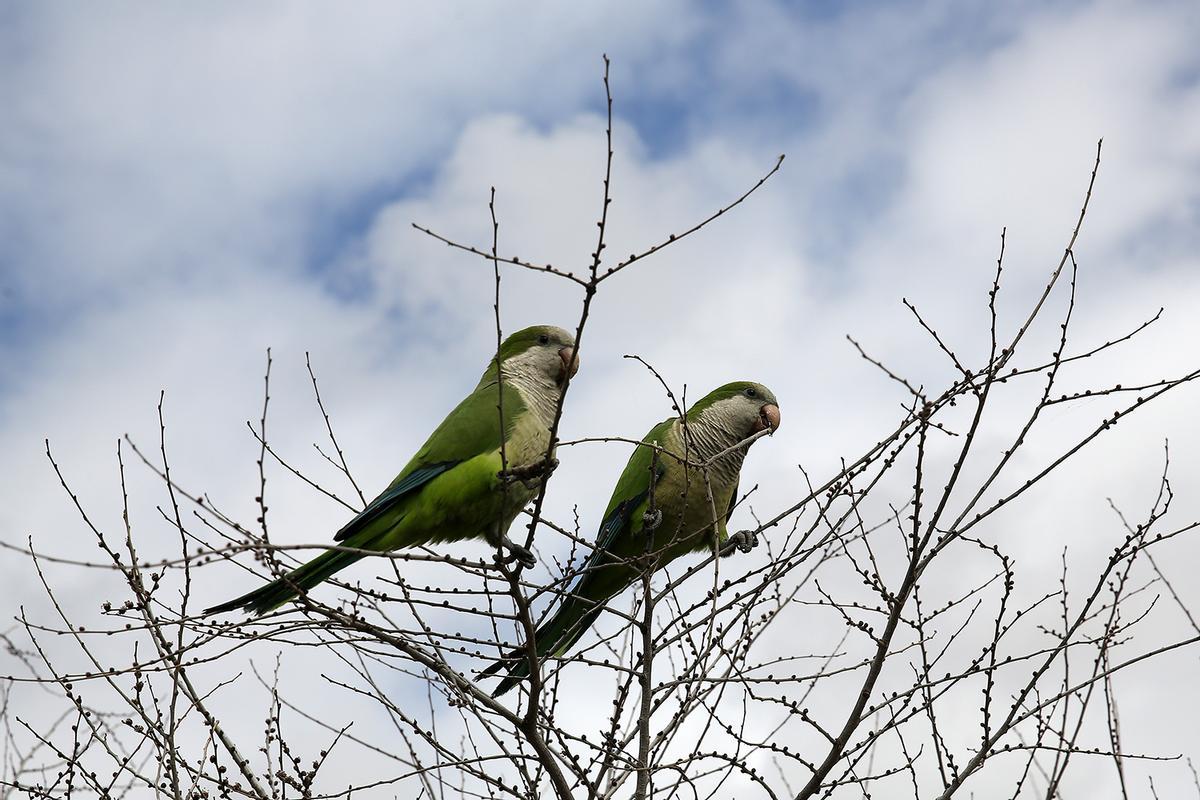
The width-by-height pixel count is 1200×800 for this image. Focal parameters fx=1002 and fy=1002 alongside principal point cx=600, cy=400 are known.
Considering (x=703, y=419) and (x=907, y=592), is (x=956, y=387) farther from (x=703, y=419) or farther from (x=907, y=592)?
(x=703, y=419)

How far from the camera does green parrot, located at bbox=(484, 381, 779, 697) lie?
5547mm

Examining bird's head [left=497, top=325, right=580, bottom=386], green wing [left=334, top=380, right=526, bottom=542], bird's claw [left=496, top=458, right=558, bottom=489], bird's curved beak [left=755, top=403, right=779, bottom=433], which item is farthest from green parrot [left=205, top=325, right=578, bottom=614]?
bird's curved beak [left=755, top=403, right=779, bottom=433]

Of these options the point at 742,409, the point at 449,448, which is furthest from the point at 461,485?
the point at 742,409

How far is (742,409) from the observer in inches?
266

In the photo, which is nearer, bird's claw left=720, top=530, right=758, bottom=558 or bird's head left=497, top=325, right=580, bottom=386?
bird's head left=497, top=325, right=580, bottom=386

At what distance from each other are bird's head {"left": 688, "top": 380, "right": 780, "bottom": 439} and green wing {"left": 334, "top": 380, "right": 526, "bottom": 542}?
1955 mm

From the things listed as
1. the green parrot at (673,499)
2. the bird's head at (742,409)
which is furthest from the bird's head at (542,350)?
the bird's head at (742,409)

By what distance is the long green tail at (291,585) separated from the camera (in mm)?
3926

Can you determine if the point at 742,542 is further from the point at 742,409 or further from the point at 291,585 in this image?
the point at 291,585

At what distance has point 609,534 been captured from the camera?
235 inches

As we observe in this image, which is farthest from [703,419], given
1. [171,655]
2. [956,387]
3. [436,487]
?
[171,655]

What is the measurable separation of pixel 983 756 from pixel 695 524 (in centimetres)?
234

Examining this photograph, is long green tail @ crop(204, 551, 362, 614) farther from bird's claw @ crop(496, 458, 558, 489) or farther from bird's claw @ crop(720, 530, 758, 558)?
bird's claw @ crop(720, 530, 758, 558)

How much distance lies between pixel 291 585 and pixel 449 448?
1506mm
